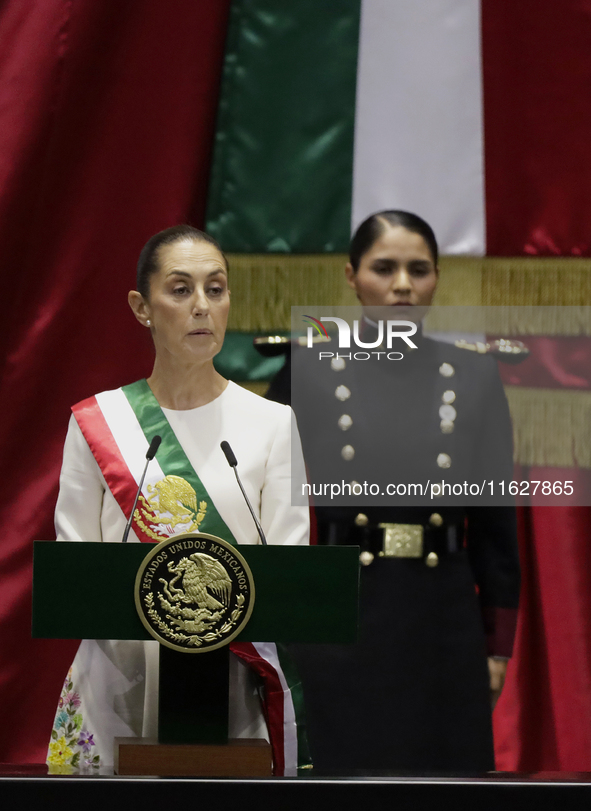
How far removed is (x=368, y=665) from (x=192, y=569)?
2.37 feet

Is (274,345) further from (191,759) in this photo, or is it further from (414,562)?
(191,759)

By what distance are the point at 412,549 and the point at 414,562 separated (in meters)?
0.02

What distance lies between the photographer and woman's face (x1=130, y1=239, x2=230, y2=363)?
1624mm

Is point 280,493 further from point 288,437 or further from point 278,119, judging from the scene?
point 278,119

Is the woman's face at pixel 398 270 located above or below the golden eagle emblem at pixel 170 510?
above

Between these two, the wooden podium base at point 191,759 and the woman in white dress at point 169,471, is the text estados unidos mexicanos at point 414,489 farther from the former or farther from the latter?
the wooden podium base at point 191,759

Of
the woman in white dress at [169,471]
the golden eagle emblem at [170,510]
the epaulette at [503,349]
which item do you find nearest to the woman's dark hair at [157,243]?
the woman in white dress at [169,471]

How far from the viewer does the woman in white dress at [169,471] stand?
1.49m

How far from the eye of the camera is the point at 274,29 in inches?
89.4

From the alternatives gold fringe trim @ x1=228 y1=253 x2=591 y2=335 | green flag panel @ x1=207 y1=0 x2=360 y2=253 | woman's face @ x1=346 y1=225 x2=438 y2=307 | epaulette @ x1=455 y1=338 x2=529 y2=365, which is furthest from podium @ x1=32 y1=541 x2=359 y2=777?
green flag panel @ x1=207 y1=0 x2=360 y2=253

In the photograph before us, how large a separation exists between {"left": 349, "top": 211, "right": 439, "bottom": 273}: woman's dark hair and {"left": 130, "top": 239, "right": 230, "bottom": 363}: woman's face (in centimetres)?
39

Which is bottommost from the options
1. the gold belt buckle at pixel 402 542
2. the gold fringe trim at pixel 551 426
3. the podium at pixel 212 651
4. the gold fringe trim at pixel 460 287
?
the podium at pixel 212 651

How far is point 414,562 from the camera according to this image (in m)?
1.83

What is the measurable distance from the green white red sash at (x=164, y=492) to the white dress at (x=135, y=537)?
2 centimetres
